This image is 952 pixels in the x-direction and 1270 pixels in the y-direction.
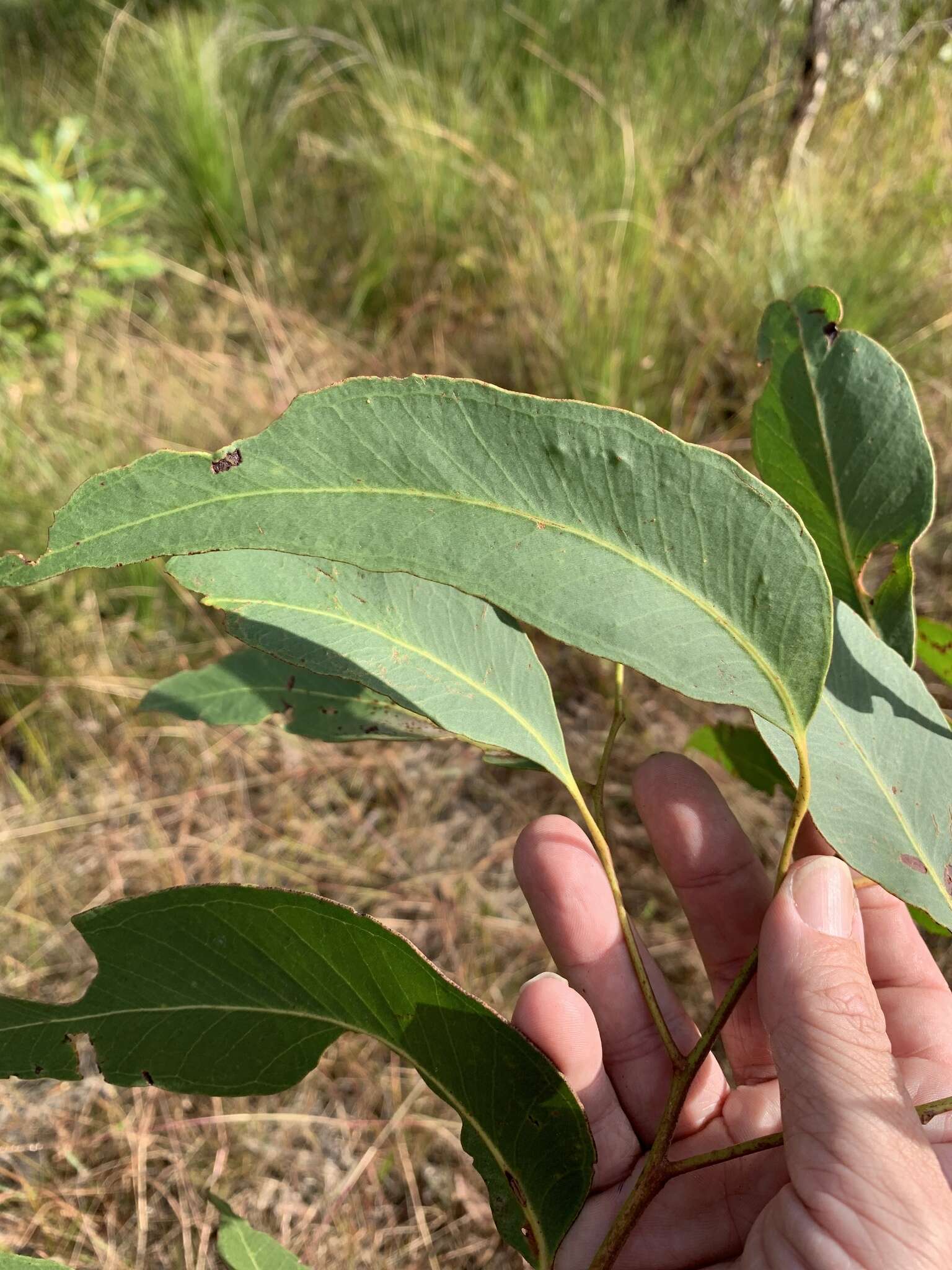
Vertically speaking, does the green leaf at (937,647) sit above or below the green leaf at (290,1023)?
above

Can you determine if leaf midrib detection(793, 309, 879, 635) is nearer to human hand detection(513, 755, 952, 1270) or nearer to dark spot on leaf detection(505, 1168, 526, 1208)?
human hand detection(513, 755, 952, 1270)

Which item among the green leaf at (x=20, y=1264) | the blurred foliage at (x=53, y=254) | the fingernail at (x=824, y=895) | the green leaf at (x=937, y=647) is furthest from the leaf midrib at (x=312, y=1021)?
the blurred foliage at (x=53, y=254)

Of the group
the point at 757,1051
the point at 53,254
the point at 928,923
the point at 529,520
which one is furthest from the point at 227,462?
the point at 53,254

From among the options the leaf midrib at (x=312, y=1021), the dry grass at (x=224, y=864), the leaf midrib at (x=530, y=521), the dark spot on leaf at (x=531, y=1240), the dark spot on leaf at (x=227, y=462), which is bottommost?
the dry grass at (x=224, y=864)

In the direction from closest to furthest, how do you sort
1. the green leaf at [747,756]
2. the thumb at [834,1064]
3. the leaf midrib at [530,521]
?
the leaf midrib at [530,521] → the thumb at [834,1064] → the green leaf at [747,756]

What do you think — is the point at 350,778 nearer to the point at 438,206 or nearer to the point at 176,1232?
the point at 176,1232

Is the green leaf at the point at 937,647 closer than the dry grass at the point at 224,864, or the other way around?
the green leaf at the point at 937,647

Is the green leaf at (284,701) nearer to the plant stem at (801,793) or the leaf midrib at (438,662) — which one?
the leaf midrib at (438,662)

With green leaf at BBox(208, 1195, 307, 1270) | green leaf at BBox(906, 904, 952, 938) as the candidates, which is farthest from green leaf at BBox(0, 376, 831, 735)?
green leaf at BBox(208, 1195, 307, 1270)

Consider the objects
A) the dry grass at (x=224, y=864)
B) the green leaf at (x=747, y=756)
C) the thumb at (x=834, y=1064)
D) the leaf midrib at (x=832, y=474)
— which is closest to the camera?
the thumb at (x=834, y=1064)
